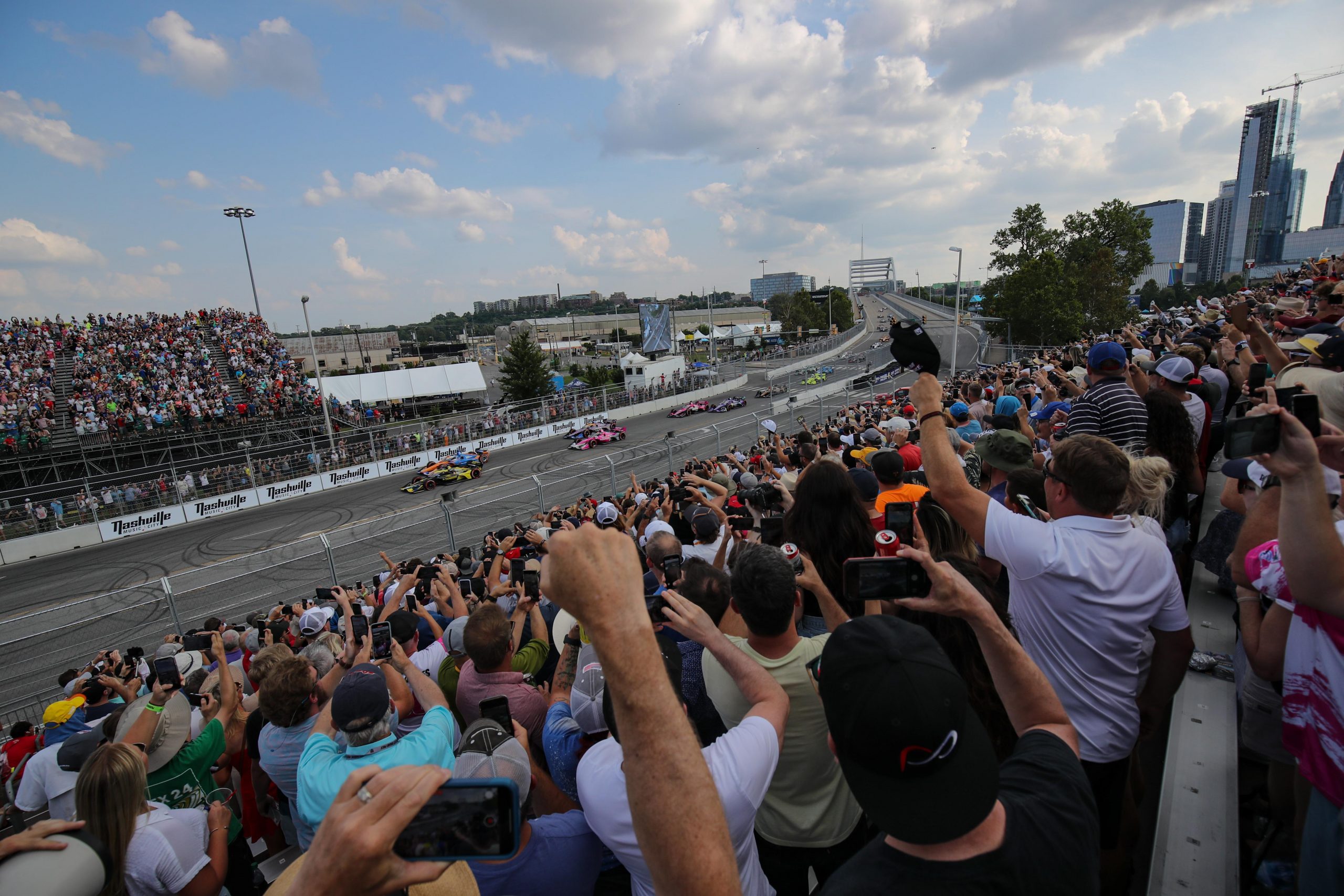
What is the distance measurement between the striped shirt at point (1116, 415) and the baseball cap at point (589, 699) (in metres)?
3.76

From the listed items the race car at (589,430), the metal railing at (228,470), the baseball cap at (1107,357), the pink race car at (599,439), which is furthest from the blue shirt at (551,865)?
the race car at (589,430)

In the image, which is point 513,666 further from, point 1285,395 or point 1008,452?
point 1285,395

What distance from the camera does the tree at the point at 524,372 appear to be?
49938 millimetres

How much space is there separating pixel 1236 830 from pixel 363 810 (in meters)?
2.79

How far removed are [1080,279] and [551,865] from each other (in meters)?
54.6

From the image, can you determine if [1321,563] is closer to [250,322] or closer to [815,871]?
[815,871]

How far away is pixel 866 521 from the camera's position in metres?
3.45

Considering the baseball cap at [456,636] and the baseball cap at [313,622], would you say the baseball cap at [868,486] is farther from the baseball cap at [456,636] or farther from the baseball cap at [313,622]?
the baseball cap at [313,622]

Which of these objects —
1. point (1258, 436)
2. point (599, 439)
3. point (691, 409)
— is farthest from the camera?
point (691, 409)

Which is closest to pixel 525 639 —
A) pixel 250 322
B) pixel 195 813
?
pixel 195 813

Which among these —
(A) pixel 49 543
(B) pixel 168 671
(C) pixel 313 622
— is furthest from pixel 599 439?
(B) pixel 168 671

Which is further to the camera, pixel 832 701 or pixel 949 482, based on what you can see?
pixel 949 482

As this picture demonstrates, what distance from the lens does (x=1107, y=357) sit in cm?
457

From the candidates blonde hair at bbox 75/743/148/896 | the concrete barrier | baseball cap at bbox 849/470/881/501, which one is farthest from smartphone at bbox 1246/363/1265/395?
the concrete barrier
